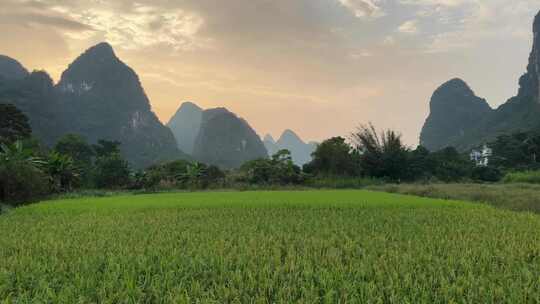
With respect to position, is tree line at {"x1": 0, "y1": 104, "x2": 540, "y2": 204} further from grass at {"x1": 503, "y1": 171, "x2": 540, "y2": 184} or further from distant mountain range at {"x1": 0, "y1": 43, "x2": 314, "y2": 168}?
distant mountain range at {"x1": 0, "y1": 43, "x2": 314, "y2": 168}

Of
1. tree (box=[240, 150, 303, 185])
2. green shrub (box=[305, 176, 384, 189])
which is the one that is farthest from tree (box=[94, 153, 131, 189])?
green shrub (box=[305, 176, 384, 189])

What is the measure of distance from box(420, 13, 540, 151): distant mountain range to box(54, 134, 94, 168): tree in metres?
72.0

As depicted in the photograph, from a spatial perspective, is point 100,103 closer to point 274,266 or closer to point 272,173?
point 272,173

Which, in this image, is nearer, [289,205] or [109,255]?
[109,255]

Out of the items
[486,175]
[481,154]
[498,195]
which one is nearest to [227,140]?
[481,154]

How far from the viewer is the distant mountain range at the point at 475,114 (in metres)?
79.8

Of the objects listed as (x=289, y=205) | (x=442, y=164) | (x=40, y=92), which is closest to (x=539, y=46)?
(x=442, y=164)

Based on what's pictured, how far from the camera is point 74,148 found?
41.4 meters

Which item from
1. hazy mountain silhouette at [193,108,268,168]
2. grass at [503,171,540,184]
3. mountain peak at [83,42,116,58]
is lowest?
grass at [503,171,540,184]

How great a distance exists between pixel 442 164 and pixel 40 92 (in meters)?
95.2

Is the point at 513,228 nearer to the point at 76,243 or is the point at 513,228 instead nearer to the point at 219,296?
the point at 219,296

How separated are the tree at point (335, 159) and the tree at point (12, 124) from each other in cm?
2983

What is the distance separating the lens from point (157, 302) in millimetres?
3145

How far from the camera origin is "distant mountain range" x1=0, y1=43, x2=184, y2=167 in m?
92.8
